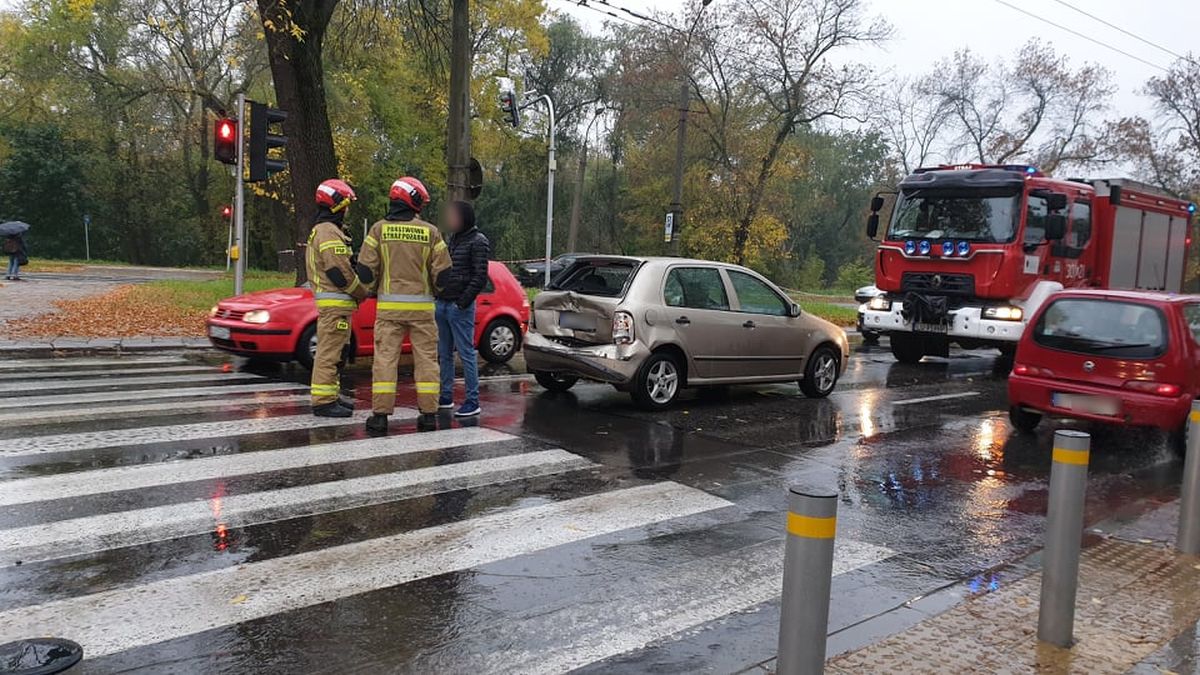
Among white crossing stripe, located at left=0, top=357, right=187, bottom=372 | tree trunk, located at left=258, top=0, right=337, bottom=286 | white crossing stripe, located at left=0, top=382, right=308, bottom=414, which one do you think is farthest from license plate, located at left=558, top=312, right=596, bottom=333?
tree trunk, located at left=258, top=0, right=337, bottom=286

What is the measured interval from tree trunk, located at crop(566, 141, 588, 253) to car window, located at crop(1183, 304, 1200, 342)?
144 feet

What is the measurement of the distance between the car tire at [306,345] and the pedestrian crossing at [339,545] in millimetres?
2868

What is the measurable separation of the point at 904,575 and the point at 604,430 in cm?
370

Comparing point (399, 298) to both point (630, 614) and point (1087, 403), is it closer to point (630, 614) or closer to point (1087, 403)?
point (630, 614)

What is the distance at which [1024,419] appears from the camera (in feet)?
29.7

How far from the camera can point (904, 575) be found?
15.5 feet

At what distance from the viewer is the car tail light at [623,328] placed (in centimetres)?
858

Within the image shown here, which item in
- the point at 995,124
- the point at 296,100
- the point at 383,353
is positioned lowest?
the point at 383,353

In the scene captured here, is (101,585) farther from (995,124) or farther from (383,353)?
(995,124)

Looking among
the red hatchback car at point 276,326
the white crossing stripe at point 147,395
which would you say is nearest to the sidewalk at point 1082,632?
the red hatchback car at point 276,326

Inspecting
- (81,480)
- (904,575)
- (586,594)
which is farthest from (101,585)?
(904,575)

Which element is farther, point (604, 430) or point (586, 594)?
point (604, 430)

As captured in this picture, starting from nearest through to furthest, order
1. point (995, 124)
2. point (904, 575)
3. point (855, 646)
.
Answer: point (855, 646) → point (904, 575) → point (995, 124)

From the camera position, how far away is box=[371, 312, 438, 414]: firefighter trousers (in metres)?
7.32
